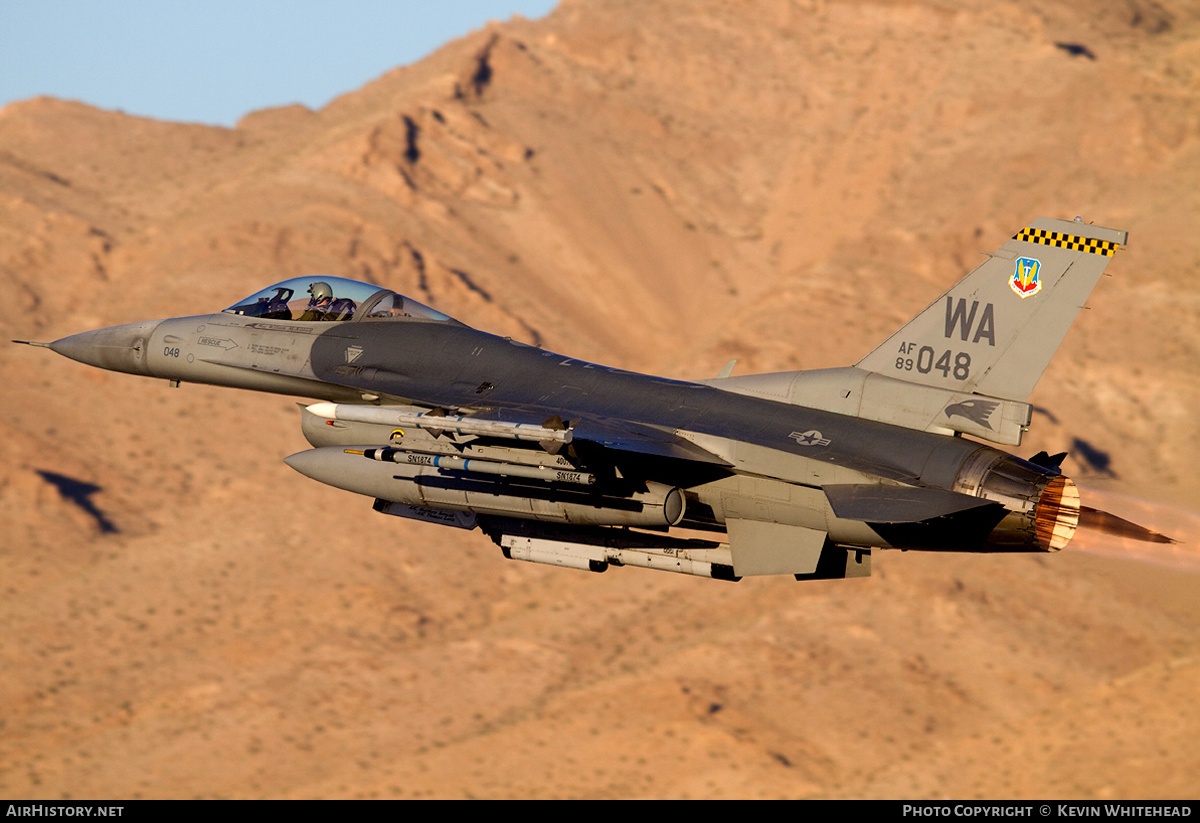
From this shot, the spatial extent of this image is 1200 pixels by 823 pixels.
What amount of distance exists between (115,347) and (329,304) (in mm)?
4114

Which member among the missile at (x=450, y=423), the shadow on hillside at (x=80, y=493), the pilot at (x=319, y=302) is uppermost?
the pilot at (x=319, y=302)

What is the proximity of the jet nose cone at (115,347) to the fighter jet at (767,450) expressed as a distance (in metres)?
4.86

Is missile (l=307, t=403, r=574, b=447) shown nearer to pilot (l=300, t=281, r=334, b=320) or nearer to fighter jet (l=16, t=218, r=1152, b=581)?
fighter jet (l=16, t=218, r=1152, b=581)

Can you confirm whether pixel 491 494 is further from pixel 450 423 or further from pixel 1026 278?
pixel 1026 278

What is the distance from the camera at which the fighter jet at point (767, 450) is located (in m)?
17.1

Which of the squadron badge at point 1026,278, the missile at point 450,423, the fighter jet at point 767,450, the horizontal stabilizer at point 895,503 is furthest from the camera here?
the squadron badge at point 1026,278

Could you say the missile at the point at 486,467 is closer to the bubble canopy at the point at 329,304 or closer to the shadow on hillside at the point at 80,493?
the bubble canopy at the point at 329,304

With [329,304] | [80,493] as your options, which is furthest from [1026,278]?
[80,493]

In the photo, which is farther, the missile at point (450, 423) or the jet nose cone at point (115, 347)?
the jet nose cone at point (115, 347)

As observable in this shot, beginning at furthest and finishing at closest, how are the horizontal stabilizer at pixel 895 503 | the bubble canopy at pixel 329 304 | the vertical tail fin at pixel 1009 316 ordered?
the bubble canopy at pixel 329 304, the vertical tail fin at pixel 1009 316, the horizontal stabilizer at pixel 895 503

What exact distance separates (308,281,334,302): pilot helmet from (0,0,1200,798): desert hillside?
12522mm

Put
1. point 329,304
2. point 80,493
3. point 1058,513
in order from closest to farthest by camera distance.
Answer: point 1058,513
point 329,304
point 80,493

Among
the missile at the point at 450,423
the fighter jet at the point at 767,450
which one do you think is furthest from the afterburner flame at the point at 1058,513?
the missile at the point at 450,423

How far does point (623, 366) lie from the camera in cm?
6450
